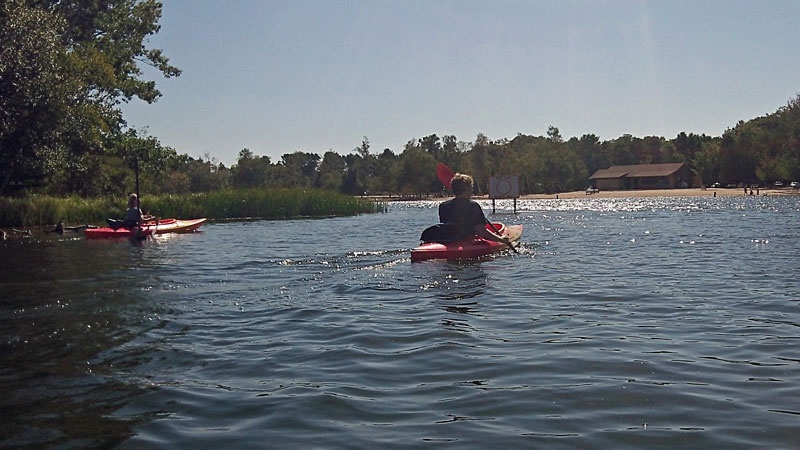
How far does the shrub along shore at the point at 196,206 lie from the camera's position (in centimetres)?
2803

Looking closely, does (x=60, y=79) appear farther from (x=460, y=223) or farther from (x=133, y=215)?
(x=460, y=223)

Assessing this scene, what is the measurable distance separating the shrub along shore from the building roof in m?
69.3

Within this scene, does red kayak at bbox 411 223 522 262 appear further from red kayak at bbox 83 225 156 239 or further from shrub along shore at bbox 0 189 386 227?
shrub along shore at bbox 0 189 386 227

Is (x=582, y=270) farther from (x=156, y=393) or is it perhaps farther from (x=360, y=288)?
(x=156, y=393)

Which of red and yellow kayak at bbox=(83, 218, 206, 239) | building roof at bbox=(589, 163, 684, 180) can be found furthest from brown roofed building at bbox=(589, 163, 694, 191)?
red and yellow kayak at bbox=(83, 218, 206, 239)

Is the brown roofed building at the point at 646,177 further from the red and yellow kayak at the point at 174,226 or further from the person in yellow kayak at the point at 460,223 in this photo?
the person in yellow kayak at the point at 460,223

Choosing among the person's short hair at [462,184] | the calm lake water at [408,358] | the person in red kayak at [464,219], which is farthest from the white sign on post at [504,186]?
the calm lake water at [408,358]

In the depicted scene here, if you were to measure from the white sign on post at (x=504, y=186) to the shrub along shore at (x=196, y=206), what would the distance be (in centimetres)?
795

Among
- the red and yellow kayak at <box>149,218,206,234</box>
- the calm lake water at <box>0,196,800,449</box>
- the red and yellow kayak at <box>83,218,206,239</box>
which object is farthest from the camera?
the red and yellow kayak at <box>149,218,206,234</box>

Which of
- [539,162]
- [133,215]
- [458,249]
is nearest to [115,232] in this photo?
[133,215]

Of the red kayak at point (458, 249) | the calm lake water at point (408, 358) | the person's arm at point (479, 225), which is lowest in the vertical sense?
the calm lake water at point (408, 358)

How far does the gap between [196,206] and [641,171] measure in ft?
278

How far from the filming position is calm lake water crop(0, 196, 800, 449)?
3900 millimetres

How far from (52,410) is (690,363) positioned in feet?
14.6
